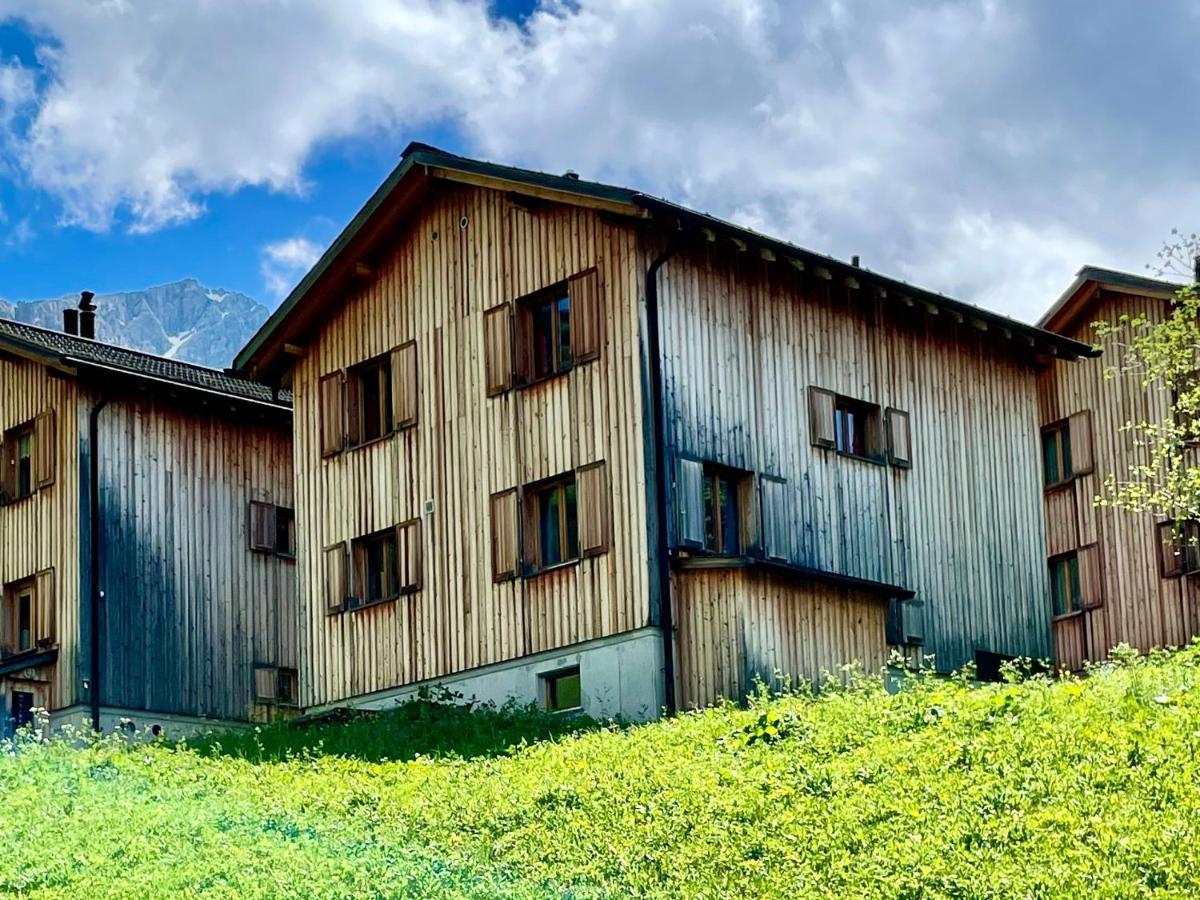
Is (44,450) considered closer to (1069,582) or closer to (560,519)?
(560,519)

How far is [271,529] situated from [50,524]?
474cm

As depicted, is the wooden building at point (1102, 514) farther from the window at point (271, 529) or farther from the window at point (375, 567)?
the window at point (271, 529)

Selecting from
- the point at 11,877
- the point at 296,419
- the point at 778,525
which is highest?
the point at 296,419

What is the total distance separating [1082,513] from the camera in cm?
4278

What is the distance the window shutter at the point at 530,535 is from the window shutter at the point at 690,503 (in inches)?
105

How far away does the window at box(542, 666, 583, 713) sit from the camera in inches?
1203

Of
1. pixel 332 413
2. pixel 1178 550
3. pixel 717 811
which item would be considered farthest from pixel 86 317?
pixel 717 811

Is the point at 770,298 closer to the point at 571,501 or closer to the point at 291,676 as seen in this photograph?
the point at 571,501

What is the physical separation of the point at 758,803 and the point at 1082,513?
25111mm

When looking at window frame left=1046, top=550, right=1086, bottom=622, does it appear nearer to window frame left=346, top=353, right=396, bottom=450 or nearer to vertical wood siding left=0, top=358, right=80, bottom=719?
window frame left=346, top=353, right=396, bottom=450

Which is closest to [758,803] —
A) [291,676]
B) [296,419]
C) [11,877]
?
[11,877]

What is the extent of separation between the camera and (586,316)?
31188 mm

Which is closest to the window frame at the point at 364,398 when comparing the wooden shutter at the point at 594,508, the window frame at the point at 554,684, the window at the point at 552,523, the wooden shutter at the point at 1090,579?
the window at the point at 552,523

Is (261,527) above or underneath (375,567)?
above
